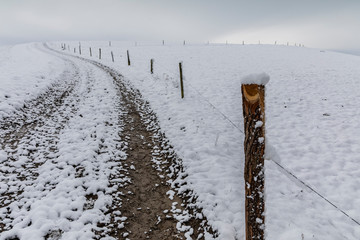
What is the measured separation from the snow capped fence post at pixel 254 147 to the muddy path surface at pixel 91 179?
1239mm

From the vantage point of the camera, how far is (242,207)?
175 inches

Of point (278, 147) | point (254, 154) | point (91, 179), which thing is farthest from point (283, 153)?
point (91, 179)

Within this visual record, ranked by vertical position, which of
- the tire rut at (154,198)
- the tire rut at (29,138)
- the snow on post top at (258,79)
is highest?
the snow on post top at (258,79)

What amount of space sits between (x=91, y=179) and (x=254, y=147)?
4.27 meters

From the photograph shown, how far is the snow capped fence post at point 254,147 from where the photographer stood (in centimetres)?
253

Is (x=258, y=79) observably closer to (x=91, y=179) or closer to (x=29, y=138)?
(x=91, y=179)

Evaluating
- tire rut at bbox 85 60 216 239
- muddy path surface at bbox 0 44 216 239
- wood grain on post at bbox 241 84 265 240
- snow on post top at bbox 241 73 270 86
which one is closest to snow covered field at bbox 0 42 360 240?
wood grain on post at bbox 241 84 265 240

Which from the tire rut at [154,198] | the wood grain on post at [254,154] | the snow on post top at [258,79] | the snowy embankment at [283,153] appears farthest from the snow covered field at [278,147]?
the snow on post top at [258,79]

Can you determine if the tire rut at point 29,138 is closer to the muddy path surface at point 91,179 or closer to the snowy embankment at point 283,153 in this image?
the muddy path surface at point 91,179

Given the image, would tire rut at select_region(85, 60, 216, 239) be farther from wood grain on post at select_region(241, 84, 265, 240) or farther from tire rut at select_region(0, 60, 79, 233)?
tire rut at select_region(0, 60, 79, 233)

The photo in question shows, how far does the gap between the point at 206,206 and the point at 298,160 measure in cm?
343

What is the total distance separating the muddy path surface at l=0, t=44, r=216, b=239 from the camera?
410 cm

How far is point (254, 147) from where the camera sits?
279 cm

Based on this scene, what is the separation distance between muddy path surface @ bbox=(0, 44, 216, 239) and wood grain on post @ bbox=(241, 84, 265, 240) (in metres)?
1.21
